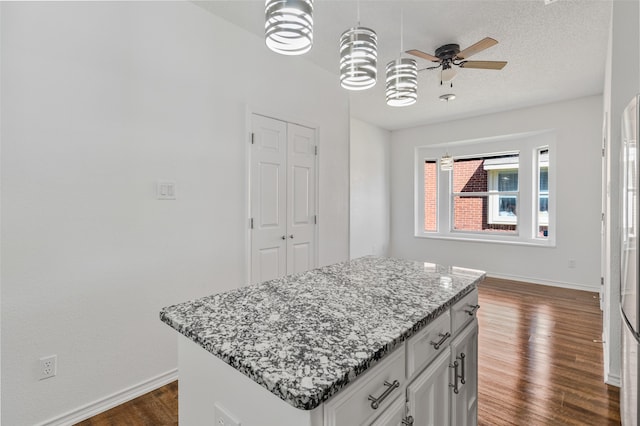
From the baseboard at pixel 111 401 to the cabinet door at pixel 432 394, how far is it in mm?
1901

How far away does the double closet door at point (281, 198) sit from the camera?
2811mm

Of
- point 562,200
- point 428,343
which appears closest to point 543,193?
point 562,200

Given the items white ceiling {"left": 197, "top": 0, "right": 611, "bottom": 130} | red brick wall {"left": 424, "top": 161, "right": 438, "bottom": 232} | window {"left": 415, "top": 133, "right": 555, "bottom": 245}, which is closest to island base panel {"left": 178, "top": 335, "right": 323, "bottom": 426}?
white ceiling {"left": 197, "top": 0, "right": 611, "bottom": 130}

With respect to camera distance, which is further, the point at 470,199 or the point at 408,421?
the point at 470,199

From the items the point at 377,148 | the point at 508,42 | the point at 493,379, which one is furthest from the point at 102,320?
the point at 377,148

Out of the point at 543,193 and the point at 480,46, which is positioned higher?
the point at 480,46

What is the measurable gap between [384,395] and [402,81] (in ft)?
4.47

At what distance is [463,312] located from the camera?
1439mm

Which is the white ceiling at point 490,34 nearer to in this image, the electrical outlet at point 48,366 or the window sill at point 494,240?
the window sill at point 494,240

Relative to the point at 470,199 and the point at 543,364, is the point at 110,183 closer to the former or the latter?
the point at 543,364

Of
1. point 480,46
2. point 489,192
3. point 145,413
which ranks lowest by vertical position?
point 145,413

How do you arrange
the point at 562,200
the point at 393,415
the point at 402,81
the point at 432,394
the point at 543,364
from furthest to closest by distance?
the point at 562,200, the point at 543,364, the point at 402,81, the point at 432,394, the point at 393,415

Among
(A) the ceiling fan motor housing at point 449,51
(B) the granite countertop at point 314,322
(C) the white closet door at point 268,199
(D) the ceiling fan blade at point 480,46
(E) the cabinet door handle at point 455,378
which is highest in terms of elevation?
(A) the ceiling fan motor housing at point 449,51

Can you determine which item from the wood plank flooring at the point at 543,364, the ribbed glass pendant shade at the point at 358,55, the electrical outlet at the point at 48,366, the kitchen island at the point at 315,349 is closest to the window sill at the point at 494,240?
the wood plank flooring at the point at 543,364
